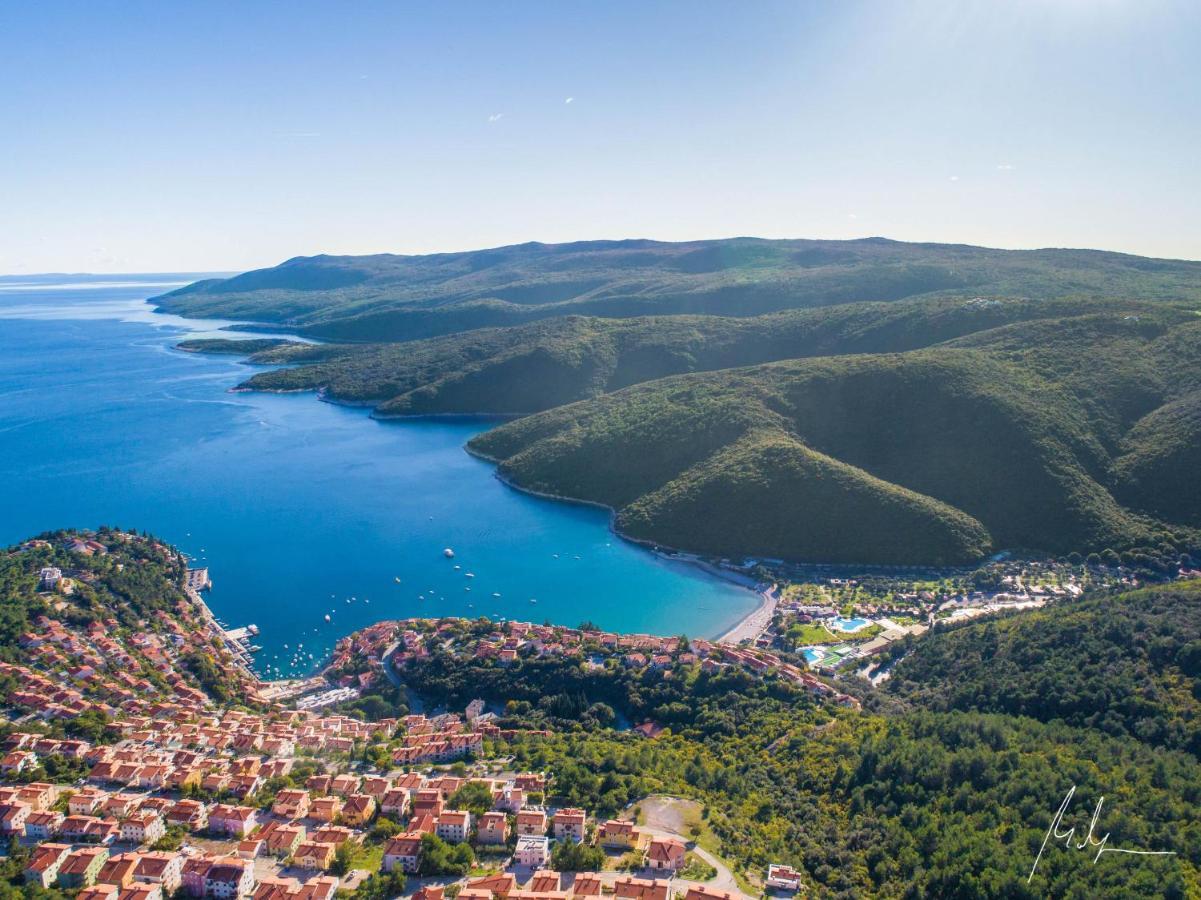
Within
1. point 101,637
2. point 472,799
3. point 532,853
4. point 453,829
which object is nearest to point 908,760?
point 532,853

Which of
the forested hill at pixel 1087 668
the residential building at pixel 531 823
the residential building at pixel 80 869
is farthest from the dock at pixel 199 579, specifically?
the forested hill at pixel 1087 668

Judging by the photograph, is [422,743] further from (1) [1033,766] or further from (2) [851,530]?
(2) [851,530]

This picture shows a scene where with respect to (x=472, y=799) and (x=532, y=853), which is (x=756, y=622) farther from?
(x=532, y=853)

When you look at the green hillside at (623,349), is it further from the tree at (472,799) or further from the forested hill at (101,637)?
→ the tree at (472,799)

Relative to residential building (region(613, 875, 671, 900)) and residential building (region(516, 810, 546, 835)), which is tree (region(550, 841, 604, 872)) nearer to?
residential building (region(516, 810, 546, 835))

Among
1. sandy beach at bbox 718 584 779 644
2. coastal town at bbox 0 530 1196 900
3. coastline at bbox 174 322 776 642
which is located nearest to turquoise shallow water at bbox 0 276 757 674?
coastline at bbox 174 322 776 642

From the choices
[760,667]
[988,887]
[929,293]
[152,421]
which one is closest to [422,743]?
[760,667]
